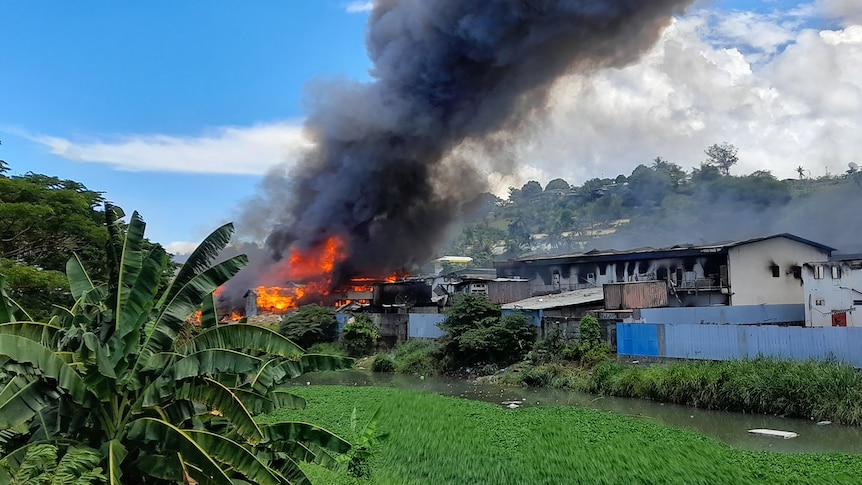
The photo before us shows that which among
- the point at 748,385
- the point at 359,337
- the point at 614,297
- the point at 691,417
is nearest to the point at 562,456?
the point at 691,417

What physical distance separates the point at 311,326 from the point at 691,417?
21.4m

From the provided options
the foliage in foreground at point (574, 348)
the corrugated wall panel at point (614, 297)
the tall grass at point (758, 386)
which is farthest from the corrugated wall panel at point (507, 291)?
the tall grass at point (758, 386)

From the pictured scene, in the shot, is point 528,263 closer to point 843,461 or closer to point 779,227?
point 779,227

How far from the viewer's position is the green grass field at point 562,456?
952 centimetres

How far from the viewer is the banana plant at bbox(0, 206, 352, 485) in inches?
205

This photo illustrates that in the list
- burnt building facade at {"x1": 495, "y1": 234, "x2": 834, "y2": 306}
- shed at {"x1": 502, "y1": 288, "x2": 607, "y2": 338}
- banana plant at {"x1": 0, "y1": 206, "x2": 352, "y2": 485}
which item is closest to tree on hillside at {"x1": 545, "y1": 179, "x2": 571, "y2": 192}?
burnt building facade at {"x1": 495, "y1": 234, "x2": 834, "y2": 306}

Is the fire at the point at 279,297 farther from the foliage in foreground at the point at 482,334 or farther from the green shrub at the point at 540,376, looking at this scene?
the green shrub at the point at 540,376

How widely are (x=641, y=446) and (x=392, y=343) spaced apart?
881 inches

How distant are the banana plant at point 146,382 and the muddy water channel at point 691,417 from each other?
1047 cm

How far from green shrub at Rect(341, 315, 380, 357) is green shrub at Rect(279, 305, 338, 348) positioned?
1.59 meters

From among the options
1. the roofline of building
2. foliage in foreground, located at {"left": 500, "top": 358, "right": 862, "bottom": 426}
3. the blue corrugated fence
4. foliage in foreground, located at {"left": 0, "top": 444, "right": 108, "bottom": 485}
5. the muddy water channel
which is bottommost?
the muddy water channel

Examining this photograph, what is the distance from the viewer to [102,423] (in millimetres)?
5551

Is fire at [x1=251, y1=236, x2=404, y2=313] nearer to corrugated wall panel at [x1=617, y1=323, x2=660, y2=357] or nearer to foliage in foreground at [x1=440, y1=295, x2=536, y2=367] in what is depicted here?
foliage in foreground at [x1=440, y1=295, x2=536, y2=367]

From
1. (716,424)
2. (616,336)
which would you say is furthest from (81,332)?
(616,336)
